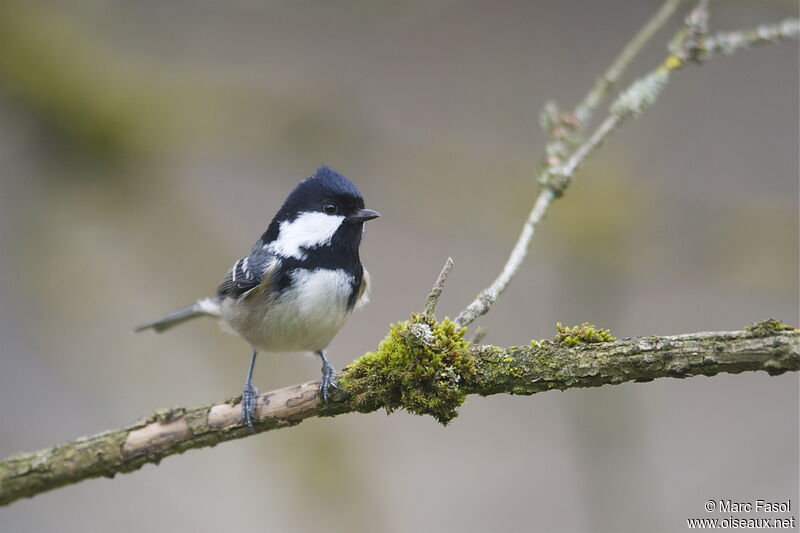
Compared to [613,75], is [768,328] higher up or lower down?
lower down

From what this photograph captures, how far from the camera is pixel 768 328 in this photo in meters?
1.60

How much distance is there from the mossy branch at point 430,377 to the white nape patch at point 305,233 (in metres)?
0.70

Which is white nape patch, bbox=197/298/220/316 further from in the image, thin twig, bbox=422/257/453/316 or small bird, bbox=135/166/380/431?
thin twig, bbox=422/257/453/316

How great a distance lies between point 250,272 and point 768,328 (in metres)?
1.91

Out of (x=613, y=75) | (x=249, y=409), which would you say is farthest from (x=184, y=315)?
(x=613, y=75)

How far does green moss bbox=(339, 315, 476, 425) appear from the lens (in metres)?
1.89

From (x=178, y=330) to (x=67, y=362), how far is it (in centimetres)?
65

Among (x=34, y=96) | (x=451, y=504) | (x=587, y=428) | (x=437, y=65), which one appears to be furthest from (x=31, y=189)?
(x=587, y=428)

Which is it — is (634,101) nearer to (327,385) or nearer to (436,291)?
(436,291)

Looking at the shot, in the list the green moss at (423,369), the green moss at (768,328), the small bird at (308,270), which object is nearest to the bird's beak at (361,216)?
the small bird at (308,270)

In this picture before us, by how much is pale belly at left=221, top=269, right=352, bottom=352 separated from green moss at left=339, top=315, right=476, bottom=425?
2.50 ft

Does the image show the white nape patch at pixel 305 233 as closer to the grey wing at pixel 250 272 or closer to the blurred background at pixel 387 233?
the grey wing at pixel 250 272

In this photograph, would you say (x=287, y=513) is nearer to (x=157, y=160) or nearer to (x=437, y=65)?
(x=157, y=160)

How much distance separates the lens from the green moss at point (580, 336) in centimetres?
180
